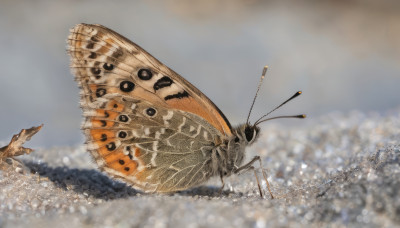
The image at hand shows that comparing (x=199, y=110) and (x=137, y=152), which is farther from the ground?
(x=199, y=110)

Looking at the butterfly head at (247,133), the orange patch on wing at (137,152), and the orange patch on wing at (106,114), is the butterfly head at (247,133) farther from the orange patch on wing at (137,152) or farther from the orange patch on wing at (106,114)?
the orange patch on wing at (106,114)

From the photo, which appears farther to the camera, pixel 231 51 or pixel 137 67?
pixel 231 51

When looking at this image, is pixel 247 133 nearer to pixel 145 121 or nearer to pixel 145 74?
pixel 145 121

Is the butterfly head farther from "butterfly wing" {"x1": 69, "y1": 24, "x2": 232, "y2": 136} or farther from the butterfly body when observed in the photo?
"butterfly wing" {"x1": 69, "y1": 24, "x2": 232, "y2": 136}

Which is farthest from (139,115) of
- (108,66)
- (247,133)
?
(247,133)

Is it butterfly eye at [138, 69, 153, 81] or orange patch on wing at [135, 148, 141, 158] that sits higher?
butterfly eye at [138, 69, 153, 81]

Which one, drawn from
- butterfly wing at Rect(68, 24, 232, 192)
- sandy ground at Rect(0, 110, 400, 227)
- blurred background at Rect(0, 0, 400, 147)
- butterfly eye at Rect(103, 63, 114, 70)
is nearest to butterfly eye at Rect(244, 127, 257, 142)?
butterfly wing at Rect(68, 24, 232, 192)

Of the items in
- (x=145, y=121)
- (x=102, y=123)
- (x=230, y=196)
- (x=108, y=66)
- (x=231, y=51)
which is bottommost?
(x=230, y=196)

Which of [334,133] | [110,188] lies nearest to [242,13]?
[334,133]
